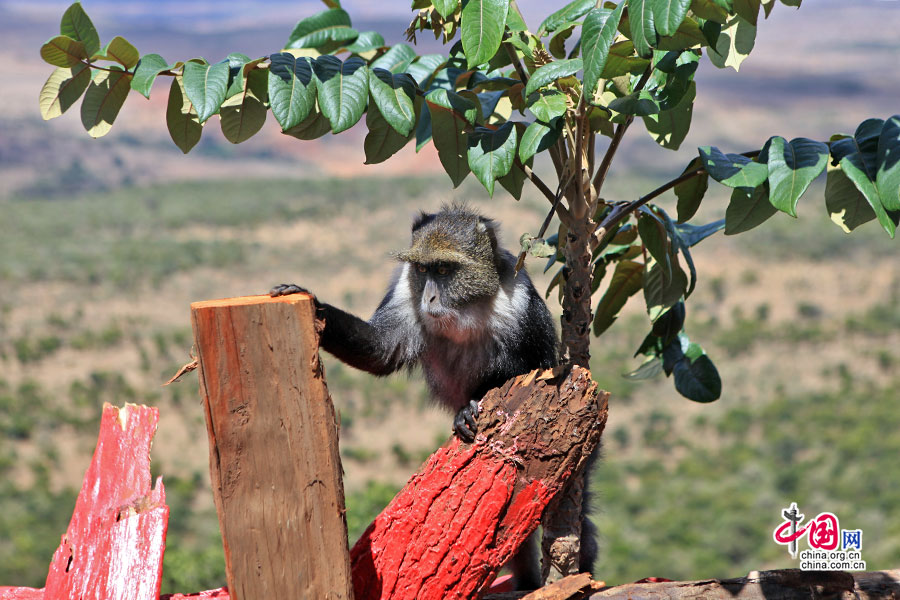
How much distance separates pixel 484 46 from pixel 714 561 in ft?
33.9

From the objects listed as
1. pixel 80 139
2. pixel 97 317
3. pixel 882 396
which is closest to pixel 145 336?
pixel 97 317

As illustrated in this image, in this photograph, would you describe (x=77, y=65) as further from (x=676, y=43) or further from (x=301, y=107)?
(x=676, y=43)

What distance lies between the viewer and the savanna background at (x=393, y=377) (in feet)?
40.1

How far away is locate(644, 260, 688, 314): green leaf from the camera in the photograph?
386 cm

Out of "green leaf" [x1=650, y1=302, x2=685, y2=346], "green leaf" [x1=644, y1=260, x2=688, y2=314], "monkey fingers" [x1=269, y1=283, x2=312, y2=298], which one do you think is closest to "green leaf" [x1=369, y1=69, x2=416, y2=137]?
"monkey fingers" [x1=269, y1=283, x2=312, y2=298]

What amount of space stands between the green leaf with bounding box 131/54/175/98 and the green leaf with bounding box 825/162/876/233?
2525mm

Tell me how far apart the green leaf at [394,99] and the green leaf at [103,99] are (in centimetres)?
98

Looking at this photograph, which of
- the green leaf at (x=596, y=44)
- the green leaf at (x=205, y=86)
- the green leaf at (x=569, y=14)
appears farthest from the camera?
the green leaf at (x=569, y=14)

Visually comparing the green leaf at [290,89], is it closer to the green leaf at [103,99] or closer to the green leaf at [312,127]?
the green leaf at [312,127]

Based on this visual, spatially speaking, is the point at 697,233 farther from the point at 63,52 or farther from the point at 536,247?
the point at 63,52

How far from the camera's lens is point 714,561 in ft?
36.7

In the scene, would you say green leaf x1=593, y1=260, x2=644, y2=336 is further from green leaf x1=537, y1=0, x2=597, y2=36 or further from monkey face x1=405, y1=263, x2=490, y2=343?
green leaf x1=537, y1=0, x2=597, y2=36

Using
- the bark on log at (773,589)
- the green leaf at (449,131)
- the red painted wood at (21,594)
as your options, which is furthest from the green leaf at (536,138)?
the red painted wood at (21,594)

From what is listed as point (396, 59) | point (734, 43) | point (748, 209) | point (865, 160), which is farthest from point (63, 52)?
point (865, 160)
